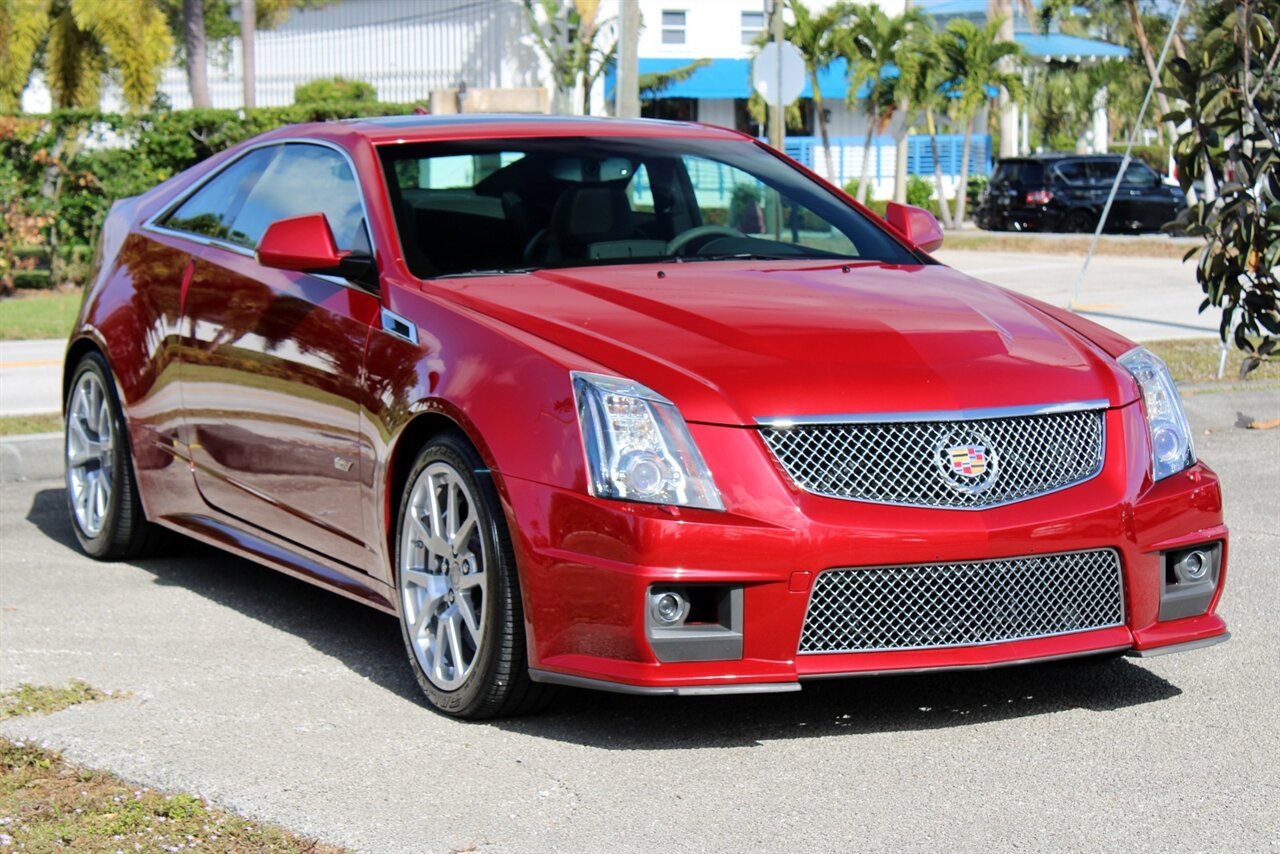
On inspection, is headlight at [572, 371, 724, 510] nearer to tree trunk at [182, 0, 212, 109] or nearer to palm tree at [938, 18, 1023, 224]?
tree trunk at [182, 0, 212, 109]

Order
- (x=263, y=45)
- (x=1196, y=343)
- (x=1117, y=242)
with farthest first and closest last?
(x=263, y=45), (x=1117, y=242), (x=1196, y=343)

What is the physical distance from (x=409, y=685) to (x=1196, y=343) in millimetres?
9481

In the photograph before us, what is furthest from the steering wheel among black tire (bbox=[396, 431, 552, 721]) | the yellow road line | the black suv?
the black suv

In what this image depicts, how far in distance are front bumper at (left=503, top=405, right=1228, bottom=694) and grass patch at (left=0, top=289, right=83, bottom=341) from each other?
9667mm

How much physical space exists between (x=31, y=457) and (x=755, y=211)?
162 inches

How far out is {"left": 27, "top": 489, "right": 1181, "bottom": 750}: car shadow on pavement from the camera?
5012 millimetres

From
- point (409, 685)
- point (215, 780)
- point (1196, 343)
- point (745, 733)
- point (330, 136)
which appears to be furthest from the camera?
point (1196, 343)

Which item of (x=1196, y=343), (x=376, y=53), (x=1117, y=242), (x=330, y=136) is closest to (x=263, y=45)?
(x=376, y=53)

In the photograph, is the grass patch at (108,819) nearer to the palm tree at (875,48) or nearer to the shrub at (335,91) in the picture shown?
the palm tree at (875,48)

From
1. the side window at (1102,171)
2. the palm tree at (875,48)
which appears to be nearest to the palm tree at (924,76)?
the palm tree at (875,48)

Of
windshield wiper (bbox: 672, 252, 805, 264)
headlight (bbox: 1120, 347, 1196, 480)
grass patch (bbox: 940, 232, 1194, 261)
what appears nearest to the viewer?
headlight (bbox: 1120, 347, 1196, 480)

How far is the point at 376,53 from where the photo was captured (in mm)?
49844

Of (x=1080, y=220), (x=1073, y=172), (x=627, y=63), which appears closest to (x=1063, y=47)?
(x=1073, y=172)

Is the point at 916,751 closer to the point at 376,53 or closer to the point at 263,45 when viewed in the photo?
the point at 376,53
